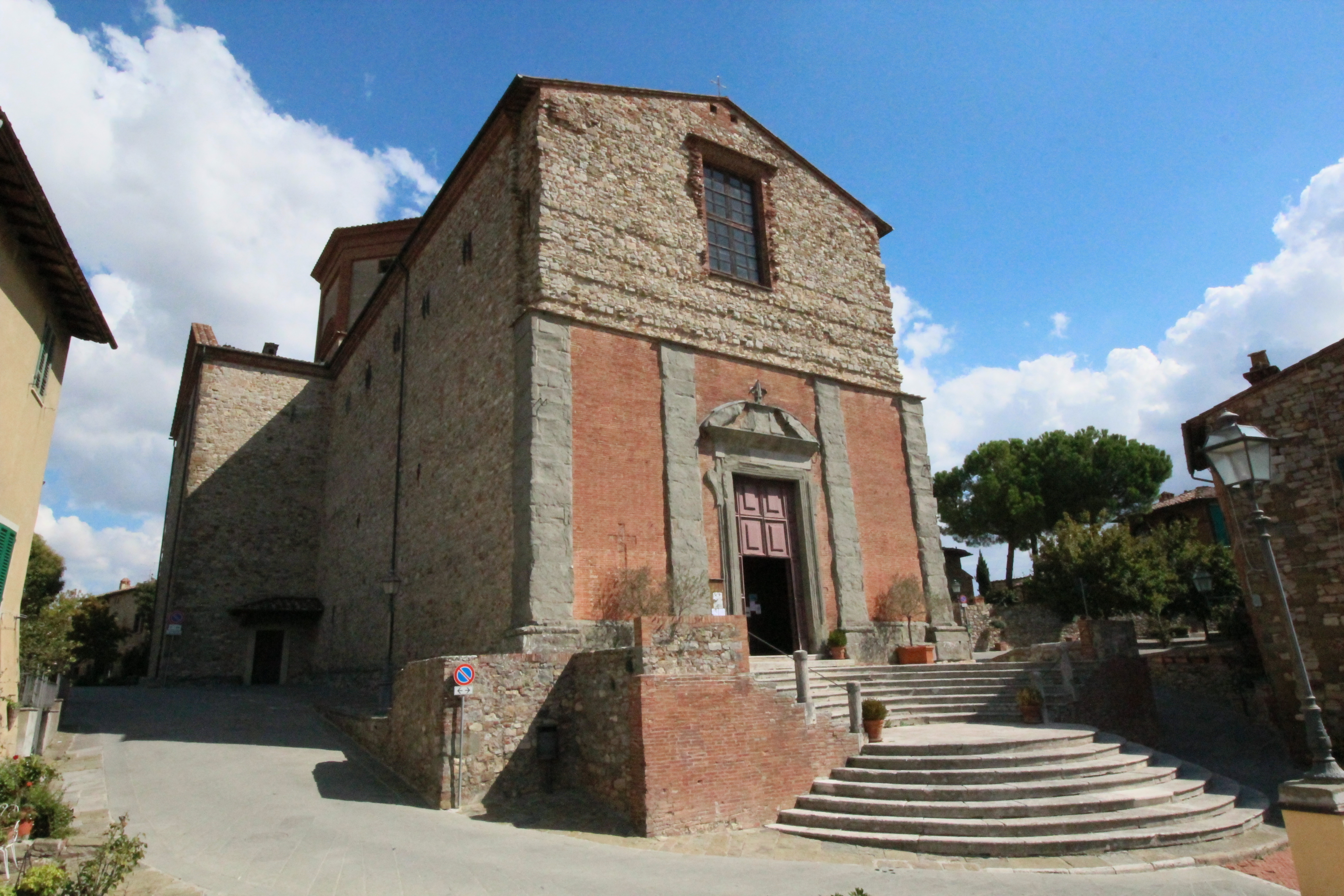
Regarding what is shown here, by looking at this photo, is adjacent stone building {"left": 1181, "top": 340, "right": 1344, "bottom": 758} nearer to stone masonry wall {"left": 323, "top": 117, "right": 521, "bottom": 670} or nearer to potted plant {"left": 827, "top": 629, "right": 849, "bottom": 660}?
potted plant {"left": 827, "top": 629, "right": 849, "bottom": 660}

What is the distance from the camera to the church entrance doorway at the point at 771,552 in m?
13.6

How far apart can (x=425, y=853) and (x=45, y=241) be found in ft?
28.2

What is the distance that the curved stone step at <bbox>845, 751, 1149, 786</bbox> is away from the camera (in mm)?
8344

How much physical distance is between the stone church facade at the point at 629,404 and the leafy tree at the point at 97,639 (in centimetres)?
1667

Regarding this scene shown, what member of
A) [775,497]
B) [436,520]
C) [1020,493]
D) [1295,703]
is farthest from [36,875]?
[1020,493]

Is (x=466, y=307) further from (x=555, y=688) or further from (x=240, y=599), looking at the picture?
(x=240, y=599)


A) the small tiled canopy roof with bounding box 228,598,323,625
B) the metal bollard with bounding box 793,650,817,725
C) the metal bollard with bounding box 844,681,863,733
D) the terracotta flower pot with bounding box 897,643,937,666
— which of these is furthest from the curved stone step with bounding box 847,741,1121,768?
the small tiled canopy roof with bounding box 228,598,323,625

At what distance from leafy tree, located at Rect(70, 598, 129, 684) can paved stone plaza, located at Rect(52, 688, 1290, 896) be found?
24.5 meters

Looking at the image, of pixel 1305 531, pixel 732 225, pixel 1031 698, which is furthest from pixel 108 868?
pixel 1305 531

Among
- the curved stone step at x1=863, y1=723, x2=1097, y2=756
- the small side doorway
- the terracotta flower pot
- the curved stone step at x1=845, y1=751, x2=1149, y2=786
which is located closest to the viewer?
the curved stone step at x1=845, y1=751, x2=1149, y2=786

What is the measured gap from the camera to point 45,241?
9.52m

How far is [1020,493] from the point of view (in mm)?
32844

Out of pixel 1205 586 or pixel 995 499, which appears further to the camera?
pixel 995 499

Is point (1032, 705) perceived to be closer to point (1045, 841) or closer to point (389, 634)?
point (1045, 841)
